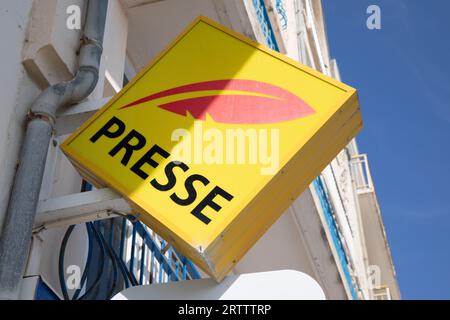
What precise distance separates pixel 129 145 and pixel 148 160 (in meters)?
0.14

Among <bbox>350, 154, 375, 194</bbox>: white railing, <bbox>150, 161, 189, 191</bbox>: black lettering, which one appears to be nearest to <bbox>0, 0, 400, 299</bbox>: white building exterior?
<bbox>150, 161, 189, 191</bbox>: black lettering

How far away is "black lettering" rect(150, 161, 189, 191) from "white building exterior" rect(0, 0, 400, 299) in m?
0.17

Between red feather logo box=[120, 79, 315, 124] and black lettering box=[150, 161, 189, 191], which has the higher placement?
red feather logo box=[120, 79, 315, 124]

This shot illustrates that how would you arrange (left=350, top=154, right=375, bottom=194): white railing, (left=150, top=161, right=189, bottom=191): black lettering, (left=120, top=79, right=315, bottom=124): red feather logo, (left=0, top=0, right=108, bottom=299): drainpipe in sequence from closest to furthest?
(left=0, top=0, right=108, bottom=299): drainpipe < (left=150, top=161, right=189, bottom=191): black lettering < (left=120, top=79, right=315, bottom=124): red feather logo < (left=350, top=154, right=375, bottom=194): white railing

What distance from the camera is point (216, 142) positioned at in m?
2.90

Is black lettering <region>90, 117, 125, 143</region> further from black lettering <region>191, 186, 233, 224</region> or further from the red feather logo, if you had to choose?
black lettering <region>191, 186, 233, 224</region>

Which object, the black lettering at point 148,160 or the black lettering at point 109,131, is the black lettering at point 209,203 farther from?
the black lettering at point 109,131

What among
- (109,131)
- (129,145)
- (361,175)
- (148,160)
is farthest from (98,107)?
(361,175)

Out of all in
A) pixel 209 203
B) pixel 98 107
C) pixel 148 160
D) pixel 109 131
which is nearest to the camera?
pixel 209 203

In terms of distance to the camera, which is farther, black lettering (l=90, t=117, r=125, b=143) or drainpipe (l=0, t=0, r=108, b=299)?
black lettering (l=90, t=117, r=125, b=143)

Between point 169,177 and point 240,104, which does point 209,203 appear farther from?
point 240,104

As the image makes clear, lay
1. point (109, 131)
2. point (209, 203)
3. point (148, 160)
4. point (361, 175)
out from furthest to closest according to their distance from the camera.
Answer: point (361, 175), point (109, 131), point (148, 160), point (209, 203)

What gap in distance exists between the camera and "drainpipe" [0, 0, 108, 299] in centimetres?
260

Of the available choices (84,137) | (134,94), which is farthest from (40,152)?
(134,94)
